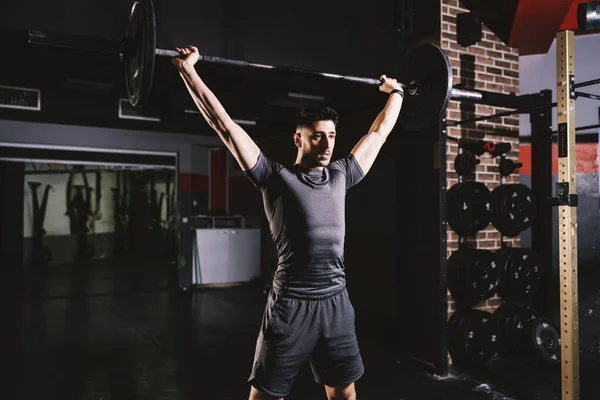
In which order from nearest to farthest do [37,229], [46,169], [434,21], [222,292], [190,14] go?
1. [190,14]
2. [434,21]
3. [222,292]
4. [37,229]
5. [46,169]

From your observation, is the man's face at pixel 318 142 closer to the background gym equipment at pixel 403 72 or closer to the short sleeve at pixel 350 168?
the short sleeve at pixel 350 168

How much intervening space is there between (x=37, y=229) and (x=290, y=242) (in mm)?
9318

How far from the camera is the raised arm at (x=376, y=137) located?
5.72ft

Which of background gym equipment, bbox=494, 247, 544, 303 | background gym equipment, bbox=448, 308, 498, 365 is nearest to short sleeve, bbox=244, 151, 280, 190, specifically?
background gym equipment, bbox=448, 308, 498, 365

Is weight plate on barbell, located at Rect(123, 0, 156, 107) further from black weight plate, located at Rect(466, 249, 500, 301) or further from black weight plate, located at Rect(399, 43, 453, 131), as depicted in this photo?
black weight plate, located at Rect(466, 249, 500, 301)

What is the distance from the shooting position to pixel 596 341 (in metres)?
3.53

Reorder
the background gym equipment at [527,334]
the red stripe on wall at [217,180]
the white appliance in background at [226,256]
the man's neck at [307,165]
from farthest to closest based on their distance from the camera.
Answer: the red stripe on wall at [217,180]
the white appliance in background at [226,256]
the background gym equipment at [527,334]
the man's neck at [307,165]

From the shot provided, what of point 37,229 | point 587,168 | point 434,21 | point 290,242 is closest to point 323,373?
point 290,242

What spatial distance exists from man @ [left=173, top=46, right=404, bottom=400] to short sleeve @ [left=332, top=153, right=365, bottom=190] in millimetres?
97

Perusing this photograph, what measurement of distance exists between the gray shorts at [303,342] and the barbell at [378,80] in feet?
2.95

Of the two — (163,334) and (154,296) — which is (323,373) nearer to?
(163,334)

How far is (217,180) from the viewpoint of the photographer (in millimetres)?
7781

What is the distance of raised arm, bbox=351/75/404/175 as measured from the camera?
1.74 metres

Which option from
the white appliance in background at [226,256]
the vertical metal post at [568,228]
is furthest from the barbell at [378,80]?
the white appliance in background at [226,256]
